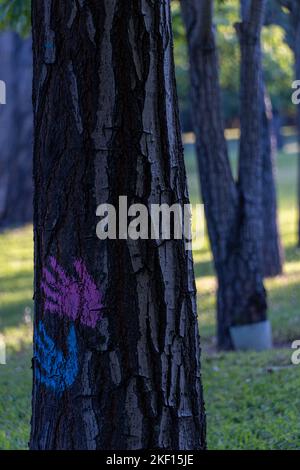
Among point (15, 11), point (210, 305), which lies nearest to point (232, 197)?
point (15, 11)

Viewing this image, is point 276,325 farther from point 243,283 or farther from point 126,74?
point 126,74

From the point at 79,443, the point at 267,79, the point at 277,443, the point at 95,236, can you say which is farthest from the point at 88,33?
the point at 267,79

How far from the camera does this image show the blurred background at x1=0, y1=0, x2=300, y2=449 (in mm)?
5656

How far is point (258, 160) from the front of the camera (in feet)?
28.1

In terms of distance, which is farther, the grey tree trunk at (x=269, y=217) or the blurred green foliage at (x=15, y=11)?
the grey tree trunk at (x=269, y=217)

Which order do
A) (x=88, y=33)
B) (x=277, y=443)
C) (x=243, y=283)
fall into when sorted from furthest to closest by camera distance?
(x=243, y=283) → (x=277, y=443) → (x=88, y=33)

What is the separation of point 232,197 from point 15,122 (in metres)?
15.6

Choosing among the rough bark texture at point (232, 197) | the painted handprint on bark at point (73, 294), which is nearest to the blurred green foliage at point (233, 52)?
the rough bark texture at point (232, 197)

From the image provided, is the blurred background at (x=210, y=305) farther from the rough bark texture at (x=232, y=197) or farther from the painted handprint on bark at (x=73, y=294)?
the painted handprint on bark at (x=73, y=294)

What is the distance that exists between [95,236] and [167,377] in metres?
0.61

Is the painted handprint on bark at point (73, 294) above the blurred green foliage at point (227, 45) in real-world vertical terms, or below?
below

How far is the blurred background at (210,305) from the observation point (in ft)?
18.6

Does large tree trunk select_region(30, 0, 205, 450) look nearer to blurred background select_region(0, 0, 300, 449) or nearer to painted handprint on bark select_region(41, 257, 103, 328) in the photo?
painted handprint on bark select_region(41, 257, 103, 328)

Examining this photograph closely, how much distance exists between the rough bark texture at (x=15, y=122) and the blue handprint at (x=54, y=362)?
19607mm
